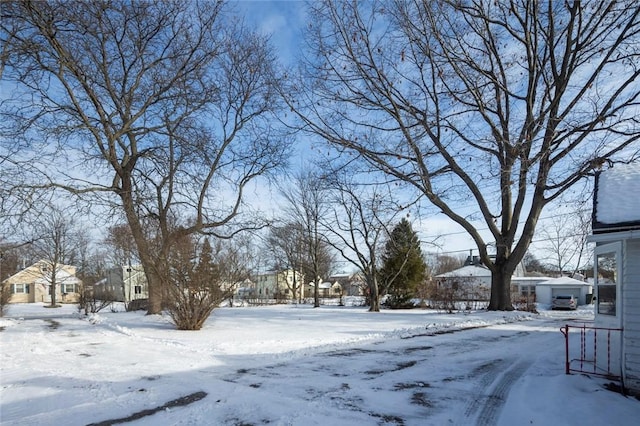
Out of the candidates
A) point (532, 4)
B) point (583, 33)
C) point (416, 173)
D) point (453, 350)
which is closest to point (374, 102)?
point (416, 173)

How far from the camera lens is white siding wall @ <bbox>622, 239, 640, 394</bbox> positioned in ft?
23.9

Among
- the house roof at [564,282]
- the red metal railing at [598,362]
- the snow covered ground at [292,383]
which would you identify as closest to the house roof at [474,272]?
the house roof at [564,282]

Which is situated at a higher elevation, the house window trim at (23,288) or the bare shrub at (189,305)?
the bare shrub at (189,305)

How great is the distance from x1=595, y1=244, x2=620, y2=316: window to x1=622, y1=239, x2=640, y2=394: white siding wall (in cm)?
37

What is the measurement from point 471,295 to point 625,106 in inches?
790

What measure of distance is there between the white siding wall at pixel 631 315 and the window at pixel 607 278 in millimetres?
371

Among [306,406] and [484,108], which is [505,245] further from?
[306,406]

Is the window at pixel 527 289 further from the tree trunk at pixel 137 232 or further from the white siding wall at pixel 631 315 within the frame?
the white siding wall at pixel 631 315

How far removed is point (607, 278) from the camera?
8.36 metres

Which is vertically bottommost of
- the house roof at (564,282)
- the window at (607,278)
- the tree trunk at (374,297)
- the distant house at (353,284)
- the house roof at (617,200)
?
the distant house at (353,284)

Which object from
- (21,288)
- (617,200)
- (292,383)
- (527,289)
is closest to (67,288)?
(21,288)

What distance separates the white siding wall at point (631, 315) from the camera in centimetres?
729

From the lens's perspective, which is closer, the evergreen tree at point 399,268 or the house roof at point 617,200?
the house roof at point 617,200

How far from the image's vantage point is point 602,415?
19.6ft
